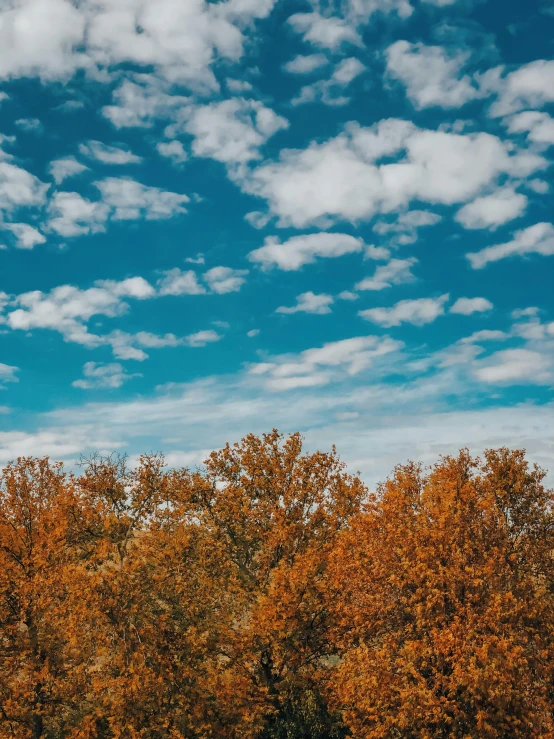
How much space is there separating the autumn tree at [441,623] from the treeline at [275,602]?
0.13 meters

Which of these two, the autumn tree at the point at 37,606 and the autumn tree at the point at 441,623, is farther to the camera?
the autumn tree at the point at 37,606

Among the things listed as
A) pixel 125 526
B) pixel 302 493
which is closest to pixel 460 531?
pixel 302 493

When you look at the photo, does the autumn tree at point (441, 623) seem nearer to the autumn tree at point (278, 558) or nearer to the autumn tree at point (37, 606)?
the autumn tree at point (278, 558)

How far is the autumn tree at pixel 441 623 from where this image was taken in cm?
2553

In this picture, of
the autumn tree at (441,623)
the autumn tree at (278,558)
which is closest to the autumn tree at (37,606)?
the autumn tree at (278,558)

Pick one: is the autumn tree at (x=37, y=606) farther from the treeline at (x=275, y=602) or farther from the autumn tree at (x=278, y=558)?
the autumn tree at (x=278, y=558)

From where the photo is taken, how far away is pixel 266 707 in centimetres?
3362

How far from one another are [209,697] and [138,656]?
626 centimetres

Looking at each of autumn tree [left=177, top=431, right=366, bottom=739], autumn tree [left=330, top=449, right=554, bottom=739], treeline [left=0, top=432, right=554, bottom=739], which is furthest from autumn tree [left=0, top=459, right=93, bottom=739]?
autumn tree [left=330, top=449, right=554, bottom=739]

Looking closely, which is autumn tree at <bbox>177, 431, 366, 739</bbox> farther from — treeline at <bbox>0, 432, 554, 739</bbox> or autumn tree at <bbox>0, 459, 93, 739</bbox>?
autumn tree at <bbox>0, 459, 93, 739</bbox>

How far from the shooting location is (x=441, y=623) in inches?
1088

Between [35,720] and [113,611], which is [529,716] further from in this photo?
[35,720]

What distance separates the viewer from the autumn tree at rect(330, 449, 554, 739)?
1005 inches

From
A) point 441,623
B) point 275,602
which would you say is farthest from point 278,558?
point 441,623
